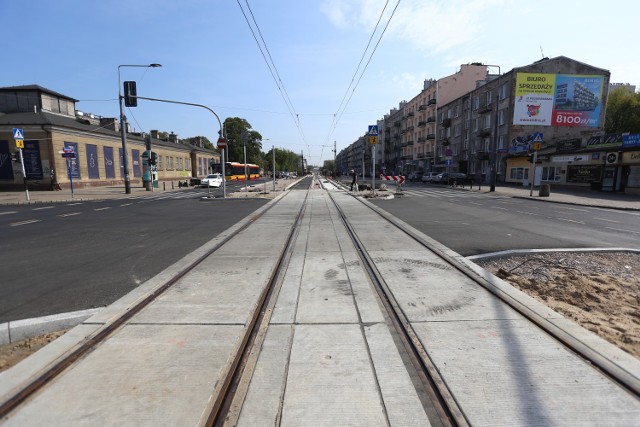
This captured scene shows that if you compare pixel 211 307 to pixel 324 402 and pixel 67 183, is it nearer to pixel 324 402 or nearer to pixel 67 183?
pixel 324 402

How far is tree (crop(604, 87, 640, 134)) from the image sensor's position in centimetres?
3959

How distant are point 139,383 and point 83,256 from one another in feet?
17.6

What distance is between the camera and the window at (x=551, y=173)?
1280 inches

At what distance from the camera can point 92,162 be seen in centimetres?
3369

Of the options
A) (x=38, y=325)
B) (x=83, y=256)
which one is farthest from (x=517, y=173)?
(x=38, y=325)

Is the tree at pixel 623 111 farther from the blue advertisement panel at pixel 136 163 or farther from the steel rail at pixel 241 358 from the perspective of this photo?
the blue advertisement panel at pixel 136 163

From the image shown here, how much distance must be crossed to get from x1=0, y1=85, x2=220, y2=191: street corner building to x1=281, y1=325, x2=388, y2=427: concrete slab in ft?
83.4

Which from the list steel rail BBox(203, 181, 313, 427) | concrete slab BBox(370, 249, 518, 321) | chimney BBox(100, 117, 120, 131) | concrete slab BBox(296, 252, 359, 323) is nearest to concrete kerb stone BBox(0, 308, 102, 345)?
steel rail BBox(203, 181, 313, 427)

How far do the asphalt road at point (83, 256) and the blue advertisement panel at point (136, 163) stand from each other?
3286 cm

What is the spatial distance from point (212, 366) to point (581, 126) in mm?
45212

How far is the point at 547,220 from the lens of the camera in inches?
479

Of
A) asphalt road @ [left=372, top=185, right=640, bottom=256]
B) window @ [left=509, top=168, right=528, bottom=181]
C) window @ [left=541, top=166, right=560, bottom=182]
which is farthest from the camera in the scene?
window @ [left=509, top=168, right=528, bottom=181]

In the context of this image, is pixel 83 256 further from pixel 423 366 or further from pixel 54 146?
pixel 54 146

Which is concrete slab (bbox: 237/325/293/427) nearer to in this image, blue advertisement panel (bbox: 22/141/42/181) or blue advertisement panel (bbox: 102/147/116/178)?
blue advertisement panel (bbox: 22/141/42/181)
